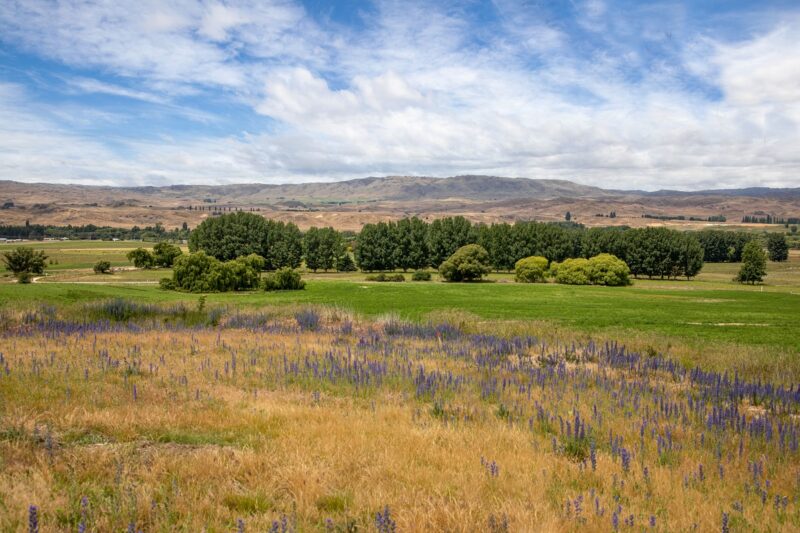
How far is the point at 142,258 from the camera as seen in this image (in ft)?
314

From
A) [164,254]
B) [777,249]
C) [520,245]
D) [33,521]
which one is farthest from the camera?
[777,249]

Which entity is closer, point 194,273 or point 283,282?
point 194,273

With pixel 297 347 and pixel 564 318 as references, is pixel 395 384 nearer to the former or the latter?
pixel 297 347

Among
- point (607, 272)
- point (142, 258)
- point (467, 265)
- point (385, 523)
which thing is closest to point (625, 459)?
point (385, 523)

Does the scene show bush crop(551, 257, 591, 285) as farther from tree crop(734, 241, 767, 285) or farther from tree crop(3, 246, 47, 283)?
tree crop(3, 246, 47, 283)

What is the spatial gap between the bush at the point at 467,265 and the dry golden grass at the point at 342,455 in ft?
206

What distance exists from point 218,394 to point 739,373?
14.2m

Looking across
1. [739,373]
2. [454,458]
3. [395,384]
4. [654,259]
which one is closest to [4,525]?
[454,458]

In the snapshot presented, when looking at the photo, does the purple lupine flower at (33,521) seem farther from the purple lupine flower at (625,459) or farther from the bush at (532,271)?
the bush at (532,271)

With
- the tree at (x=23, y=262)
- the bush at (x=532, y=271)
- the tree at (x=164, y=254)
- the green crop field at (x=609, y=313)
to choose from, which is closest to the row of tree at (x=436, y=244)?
the tree at (x=164, y=254)

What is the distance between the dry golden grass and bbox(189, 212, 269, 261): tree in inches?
3867

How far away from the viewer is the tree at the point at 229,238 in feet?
352

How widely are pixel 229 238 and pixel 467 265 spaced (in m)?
57.0

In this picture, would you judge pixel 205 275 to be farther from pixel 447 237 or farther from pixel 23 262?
pixel 447 237
